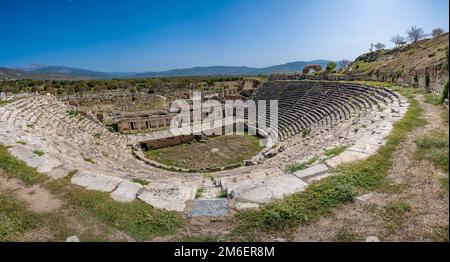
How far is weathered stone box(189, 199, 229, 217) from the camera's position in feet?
15.1

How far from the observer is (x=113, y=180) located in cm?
609

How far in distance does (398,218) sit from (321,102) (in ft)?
58.9

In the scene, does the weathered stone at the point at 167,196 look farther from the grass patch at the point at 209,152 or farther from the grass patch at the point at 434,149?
the grass patch at the point at 209,152

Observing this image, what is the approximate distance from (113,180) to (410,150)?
292 inches

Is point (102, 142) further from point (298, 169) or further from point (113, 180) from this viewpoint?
point (298, 169)

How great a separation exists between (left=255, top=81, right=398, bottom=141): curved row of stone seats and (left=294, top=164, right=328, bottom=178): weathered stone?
8.95m

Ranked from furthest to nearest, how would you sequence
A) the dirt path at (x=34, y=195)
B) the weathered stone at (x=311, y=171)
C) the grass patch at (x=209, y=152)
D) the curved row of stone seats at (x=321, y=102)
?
the grass patch at (x=209, y=152)
the curved row of stone seats at (x=321, y=102)
the weathered stone at (x=311, y=171)
the dirt path at (x=34, y=195)

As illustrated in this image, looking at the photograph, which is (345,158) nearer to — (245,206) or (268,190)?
(268,190)

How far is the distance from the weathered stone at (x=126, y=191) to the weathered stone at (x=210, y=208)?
1398 millimetres

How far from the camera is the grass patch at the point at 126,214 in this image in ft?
13.8

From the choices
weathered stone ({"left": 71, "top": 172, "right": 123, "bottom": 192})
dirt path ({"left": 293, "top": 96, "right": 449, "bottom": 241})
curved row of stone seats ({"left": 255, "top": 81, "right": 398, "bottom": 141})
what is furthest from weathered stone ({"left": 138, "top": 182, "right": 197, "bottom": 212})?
curved row of stone seats ({"left": 255, "top": 81, "right": 398, "bottom": 141})

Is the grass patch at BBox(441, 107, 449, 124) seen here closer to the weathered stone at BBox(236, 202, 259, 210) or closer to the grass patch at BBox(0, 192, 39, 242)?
the weathered stone at BBox(236, 202, 259, 210)

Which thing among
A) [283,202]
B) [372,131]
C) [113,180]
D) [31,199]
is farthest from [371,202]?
[31,199]

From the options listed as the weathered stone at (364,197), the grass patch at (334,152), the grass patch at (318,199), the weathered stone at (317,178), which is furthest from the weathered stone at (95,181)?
the grass patch at (334,152)
